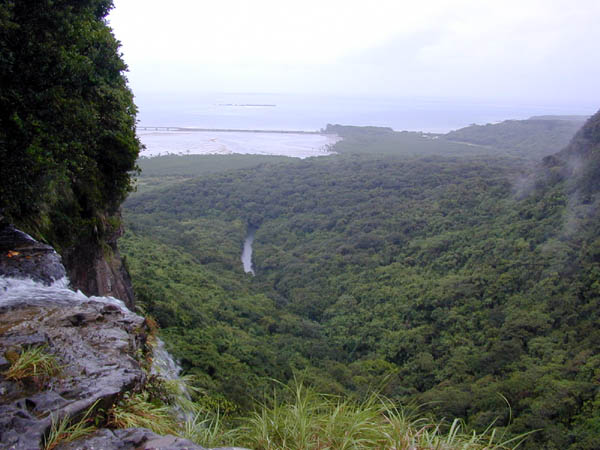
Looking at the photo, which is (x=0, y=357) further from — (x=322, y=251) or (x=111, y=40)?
(x=322, y=251)

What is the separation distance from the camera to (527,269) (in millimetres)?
22969

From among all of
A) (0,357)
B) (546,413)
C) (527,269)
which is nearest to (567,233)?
(527,269)

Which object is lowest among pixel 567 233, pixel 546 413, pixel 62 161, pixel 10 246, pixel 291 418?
pixel 546 413

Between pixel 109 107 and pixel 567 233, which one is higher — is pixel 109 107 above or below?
above

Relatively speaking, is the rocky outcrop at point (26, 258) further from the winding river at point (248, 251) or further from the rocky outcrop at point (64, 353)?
the winding river at point (248, 251)

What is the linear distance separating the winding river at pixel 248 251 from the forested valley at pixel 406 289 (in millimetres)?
986

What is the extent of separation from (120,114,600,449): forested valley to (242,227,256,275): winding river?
3.24ft

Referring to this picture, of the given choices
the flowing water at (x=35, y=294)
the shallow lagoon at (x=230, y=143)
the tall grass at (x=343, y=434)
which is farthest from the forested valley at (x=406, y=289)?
the shallow lagoon at (x=230, y=143)

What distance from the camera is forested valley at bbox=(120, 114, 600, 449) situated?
1305 cm

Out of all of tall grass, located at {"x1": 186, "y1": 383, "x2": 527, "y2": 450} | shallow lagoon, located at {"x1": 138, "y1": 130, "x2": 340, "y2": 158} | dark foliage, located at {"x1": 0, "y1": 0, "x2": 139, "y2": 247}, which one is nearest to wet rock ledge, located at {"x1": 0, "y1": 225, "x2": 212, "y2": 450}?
tall grass, located at {"x1": 186, "y1": 383, "x2": 527, "y2": 450}

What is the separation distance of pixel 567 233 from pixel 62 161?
26.9 meters

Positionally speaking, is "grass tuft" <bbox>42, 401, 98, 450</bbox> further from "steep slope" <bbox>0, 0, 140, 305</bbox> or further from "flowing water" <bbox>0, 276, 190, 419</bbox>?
"steep slope" <bbox>0, 0, 140, 305</bbox>

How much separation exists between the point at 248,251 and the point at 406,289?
2236cm

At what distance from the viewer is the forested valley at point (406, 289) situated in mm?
13055
